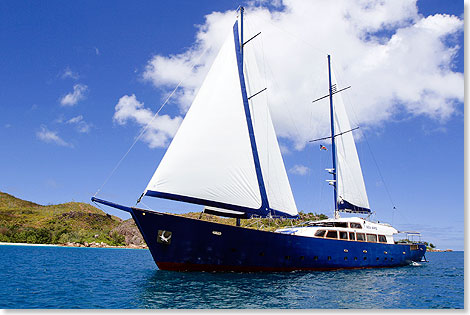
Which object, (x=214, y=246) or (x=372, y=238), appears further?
(x=372, y=238)

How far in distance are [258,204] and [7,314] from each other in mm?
13043

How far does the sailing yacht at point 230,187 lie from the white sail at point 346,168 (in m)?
8.85

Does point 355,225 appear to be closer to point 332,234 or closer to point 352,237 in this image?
point 352,237

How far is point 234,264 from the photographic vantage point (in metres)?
19.1

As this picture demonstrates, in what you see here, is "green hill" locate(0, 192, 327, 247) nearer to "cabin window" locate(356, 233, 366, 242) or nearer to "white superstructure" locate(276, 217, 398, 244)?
"white superstructure" locate(276, 217, 398, 244)

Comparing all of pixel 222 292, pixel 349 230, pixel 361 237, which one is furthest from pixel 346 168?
pixel 222 292

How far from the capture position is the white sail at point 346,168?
32875 millimetres

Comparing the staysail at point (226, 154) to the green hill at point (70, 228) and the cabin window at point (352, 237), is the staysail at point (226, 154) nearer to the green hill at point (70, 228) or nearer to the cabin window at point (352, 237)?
the cabin window at point (352, 237)

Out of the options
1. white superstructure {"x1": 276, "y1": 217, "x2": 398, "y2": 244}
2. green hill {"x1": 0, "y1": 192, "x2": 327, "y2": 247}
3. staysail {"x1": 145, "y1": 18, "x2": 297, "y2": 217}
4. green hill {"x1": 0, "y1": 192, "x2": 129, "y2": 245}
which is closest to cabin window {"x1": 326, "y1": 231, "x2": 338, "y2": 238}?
white superstructure {"x1": 276, "y1": 217, "x2": 398, "y2": 244}

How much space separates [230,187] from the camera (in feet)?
60.0

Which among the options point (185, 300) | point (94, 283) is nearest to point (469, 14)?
point (185, 300)

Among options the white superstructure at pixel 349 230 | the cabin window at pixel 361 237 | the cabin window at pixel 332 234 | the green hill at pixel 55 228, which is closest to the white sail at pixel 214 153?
the white superstructure at pixel 349 230

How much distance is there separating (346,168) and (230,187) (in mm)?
19820

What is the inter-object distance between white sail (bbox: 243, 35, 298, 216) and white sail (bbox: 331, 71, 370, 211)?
37.9 ft
